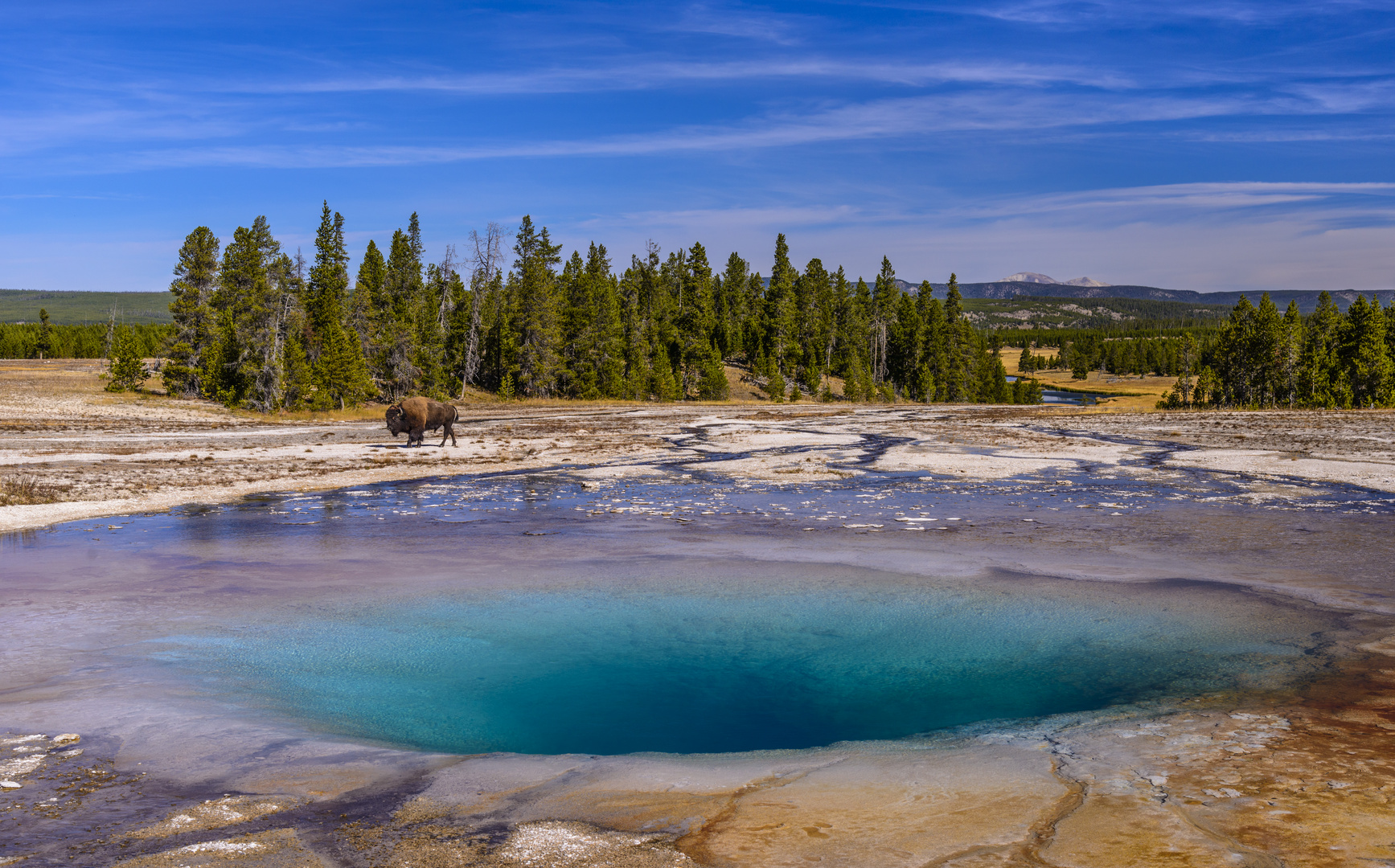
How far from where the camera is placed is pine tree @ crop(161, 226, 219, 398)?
52938mm

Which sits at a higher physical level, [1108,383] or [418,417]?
[1108,383]

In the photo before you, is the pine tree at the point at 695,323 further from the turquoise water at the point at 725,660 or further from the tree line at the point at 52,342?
the turquoise water at the point at 725,660

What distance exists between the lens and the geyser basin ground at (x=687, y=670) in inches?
202

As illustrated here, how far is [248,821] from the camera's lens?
4883mm

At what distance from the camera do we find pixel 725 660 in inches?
337

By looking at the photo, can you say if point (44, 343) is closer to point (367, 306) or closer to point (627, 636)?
point (367, 306)

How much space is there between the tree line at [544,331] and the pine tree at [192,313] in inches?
4.2

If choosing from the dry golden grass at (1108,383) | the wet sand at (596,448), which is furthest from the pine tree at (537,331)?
Result: the dry golden grass at (1108,383)

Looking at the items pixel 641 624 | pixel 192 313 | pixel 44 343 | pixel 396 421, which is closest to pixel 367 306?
pixel 192 313

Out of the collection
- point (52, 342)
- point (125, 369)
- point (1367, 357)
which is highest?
point (52, 342)

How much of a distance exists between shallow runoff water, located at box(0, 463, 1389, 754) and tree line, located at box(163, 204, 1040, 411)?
3771cm

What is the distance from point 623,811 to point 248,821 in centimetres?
202

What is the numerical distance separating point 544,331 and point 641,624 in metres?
59.5

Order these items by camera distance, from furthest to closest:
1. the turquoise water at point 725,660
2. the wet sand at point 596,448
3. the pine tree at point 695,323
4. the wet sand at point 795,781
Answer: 1. the pine tree at point 695,323
2. the wet sand at point 596,448
3. the turquoise water at point 725,660
4. the wet sand at point 795,781
